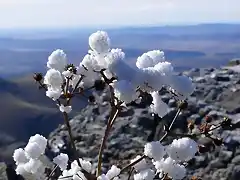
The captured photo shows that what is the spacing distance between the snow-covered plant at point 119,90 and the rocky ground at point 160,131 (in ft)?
8.58

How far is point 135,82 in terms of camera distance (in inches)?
44.1

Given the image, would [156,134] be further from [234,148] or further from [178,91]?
[178,91]

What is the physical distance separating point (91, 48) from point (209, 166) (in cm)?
348

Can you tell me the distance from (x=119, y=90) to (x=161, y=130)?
3.92 metres

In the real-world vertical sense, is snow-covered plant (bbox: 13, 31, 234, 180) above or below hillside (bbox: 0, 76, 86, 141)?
above

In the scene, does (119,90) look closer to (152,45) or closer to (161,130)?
(161,130)

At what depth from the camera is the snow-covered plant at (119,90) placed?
1137 millimetres

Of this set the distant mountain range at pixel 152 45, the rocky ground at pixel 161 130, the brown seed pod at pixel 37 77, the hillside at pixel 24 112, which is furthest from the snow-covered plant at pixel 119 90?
the distant mountain range at pixel 152 45

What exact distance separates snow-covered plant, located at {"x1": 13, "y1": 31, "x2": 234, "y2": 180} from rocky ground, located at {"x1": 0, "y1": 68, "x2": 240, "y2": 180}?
103 inches

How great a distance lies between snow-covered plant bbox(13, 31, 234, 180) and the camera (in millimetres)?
1137

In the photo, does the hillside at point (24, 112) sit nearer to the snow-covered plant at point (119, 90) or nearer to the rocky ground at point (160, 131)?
the rocky ground at point (160, 131)

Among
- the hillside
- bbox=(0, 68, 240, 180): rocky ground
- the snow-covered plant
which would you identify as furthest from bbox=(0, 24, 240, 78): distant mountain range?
the snow-covered plant

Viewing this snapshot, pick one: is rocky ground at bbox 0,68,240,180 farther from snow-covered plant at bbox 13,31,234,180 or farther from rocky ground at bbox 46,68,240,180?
snow-covered plant at bbox 13,31,234,180

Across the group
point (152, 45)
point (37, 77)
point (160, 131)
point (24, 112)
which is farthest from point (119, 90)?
point (152, 45)
